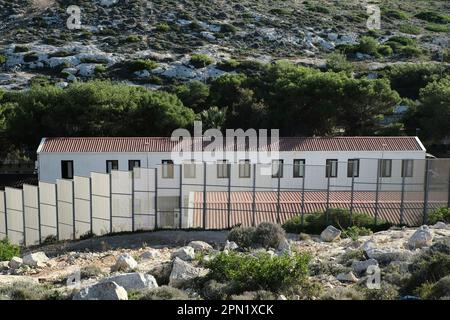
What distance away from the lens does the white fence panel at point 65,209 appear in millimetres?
22047

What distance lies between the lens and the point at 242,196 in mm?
23328

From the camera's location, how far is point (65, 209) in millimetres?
22156

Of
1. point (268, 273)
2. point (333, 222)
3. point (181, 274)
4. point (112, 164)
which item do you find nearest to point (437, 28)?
point (112, 164)

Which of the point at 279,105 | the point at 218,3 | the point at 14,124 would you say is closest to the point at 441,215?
the point at 279,105

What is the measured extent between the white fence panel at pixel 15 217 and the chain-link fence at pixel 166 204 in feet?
0.11

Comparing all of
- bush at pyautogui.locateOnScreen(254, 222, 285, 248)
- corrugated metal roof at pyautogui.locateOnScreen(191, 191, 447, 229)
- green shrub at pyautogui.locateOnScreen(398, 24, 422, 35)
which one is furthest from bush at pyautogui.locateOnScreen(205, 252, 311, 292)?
green shrub at pyautogui.locateOnScreen(398, 24, 422, 35)

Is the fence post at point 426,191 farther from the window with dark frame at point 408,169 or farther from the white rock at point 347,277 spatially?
the white rock at point 347,277

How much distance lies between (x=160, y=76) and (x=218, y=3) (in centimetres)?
2383

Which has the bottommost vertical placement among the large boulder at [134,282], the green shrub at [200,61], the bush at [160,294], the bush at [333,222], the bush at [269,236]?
the bush at [333,222]

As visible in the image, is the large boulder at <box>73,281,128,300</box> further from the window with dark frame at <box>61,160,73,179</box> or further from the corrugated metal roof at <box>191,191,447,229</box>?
the window with dark frame at <box>61,160,73,179</box>

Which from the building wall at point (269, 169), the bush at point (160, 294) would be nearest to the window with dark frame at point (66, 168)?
the building wall at point (269, 169)

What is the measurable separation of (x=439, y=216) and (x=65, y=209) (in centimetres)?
1306

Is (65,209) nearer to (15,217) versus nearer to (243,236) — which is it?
(15,217)
